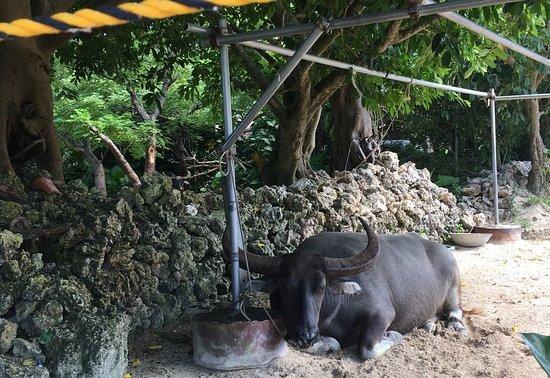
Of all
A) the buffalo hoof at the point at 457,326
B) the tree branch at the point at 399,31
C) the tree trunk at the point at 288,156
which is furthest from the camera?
the tree trunk at the point at 288,156

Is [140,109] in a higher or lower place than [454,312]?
higher

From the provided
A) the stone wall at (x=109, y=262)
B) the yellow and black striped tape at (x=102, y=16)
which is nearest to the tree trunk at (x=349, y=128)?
the stone wall at (x=109, y=262)

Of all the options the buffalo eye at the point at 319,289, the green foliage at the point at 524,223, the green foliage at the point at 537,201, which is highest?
the buffalo eye at the point at 319,289

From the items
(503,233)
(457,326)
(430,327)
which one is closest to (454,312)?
(457,326)

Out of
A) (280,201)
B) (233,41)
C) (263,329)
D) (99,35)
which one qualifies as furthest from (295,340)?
(99,35)

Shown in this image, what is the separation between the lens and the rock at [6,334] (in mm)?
3348

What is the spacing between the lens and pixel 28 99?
18.2 feet

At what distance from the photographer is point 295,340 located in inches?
148

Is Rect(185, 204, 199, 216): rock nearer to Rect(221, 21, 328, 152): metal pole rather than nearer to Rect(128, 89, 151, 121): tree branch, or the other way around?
Rect(221, 21, 328, 152): metal pole

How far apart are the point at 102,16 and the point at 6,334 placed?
9.25ft

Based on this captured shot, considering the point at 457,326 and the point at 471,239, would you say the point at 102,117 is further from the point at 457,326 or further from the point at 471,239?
the point at 457,326

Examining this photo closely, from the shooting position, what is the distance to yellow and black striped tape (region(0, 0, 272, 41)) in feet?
3.51

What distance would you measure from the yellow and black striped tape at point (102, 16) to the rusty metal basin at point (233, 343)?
2.82m

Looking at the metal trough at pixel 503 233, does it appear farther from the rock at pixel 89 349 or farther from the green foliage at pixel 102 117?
the rock at pixel 89 349
